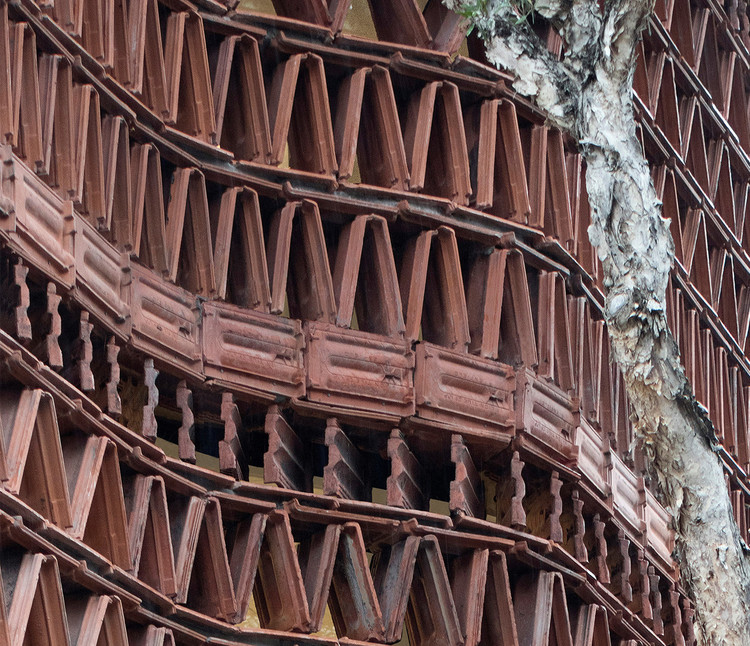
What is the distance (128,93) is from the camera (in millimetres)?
19969

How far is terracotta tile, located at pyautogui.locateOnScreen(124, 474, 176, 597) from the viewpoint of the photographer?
18875 millimetres

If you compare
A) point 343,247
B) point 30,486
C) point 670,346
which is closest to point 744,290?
point 343,247

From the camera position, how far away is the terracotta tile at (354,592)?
20.7m

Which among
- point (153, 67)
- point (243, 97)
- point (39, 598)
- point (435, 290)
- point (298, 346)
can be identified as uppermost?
point (243, 97)

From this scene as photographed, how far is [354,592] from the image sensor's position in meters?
20.9

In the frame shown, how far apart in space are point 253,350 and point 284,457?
1.18 metres

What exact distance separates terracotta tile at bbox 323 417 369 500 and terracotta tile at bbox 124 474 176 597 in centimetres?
225

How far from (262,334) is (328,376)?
868mm

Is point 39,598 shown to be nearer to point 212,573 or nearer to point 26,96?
point 212,573

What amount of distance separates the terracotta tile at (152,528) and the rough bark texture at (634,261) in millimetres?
7672

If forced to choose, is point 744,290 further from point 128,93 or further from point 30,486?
point 30,486

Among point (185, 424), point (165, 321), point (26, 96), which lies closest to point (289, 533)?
point (185, 424)

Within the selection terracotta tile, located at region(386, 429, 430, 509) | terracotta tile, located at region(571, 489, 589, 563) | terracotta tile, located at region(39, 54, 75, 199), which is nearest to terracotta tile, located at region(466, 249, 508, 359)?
terracotta tile, located at region(386, 429, 430, 509)

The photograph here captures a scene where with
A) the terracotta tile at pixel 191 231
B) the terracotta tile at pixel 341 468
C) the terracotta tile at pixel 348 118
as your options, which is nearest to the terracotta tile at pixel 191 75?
the terracotta tile at pixel 191 231
